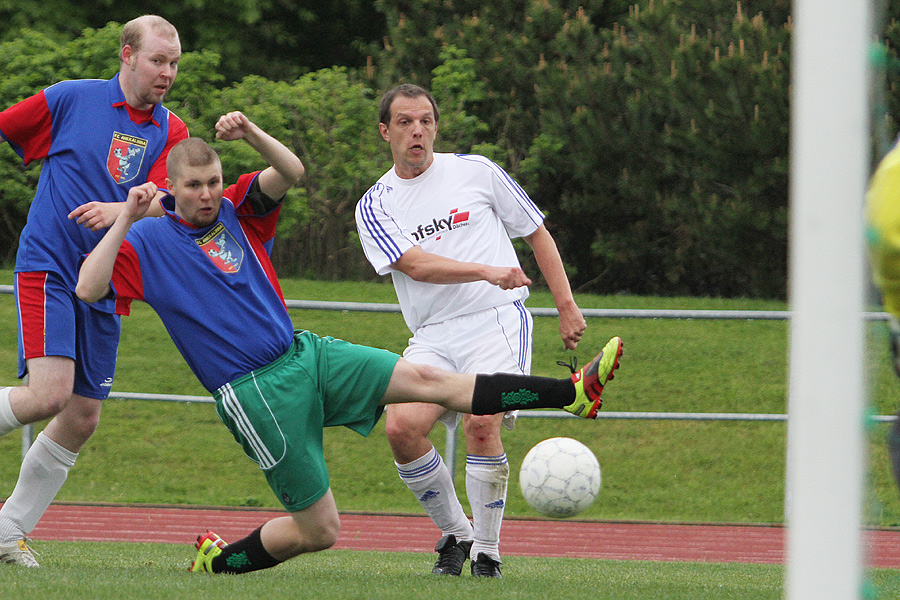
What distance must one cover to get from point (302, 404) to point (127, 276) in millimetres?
819

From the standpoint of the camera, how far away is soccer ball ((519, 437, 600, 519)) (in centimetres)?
609

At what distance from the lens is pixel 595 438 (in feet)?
32.0

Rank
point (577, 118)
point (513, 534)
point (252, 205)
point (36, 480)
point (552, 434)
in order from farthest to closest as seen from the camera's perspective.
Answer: point (577, 118) → point (552, 434) → point (513, 534) → point (36, 480) → point (252, 205)

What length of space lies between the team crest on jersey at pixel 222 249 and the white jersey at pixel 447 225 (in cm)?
78

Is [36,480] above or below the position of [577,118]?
below

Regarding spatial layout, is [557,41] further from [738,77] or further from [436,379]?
[436,379]

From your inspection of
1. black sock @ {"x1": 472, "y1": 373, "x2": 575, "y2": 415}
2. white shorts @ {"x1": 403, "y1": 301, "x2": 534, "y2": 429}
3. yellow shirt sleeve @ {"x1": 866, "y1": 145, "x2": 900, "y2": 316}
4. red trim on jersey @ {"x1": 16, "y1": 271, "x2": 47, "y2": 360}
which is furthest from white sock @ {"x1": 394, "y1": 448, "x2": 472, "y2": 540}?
yellow shirt sleeve @ {"x1": 866, "y1": 145, "x2": 900, "y2": 316}

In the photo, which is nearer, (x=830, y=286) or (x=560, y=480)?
(x=830, y=286)

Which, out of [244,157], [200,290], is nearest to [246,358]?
[200,290]

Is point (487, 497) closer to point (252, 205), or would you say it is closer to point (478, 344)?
point (478, 344)

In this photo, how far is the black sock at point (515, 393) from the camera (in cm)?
428

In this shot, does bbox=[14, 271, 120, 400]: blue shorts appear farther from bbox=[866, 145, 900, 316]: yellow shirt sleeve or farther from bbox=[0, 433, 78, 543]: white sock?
bbox=[866, 145, 900, 316]: yellow shirt sleeve

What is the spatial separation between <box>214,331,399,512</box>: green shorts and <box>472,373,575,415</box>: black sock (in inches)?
14.3

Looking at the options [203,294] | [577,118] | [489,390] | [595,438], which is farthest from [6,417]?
[577,118]
